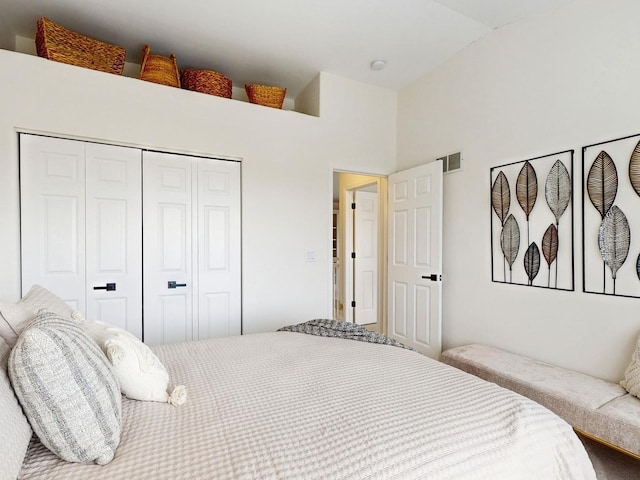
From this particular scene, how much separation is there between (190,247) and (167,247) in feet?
0.60

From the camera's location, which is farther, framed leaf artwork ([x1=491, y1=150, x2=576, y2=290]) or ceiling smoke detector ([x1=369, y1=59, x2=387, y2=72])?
ceiling smoke detector ([x1=369, y1=59, x2=387, y2=72])

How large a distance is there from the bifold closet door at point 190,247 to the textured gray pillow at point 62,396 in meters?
1.91

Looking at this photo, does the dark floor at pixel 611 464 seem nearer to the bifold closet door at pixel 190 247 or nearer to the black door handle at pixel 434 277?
the black door handle at pixel 434 277

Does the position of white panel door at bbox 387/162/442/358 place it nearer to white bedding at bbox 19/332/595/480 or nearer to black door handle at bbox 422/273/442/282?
black door handle at bbox 422/273/442/282

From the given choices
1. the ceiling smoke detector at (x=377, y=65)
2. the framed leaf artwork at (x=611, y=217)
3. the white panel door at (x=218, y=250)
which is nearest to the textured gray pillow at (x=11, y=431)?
the white panel door at (x=218, y=250)

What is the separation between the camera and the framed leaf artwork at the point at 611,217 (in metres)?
1.88

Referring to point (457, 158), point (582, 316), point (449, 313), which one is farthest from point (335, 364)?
point (457, 158)

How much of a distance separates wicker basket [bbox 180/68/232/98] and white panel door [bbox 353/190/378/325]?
2.56m

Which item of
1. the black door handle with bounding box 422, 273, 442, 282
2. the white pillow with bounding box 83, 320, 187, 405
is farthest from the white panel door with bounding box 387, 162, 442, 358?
the white pillow with bounding box 83, 320, 187, 405

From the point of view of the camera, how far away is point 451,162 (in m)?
3.04

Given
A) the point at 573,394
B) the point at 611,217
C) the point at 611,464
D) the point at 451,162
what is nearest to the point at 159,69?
the point at 451,162

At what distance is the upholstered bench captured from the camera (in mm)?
1575

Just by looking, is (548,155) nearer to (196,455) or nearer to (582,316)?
(582,316)

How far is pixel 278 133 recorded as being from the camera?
3125 mm
